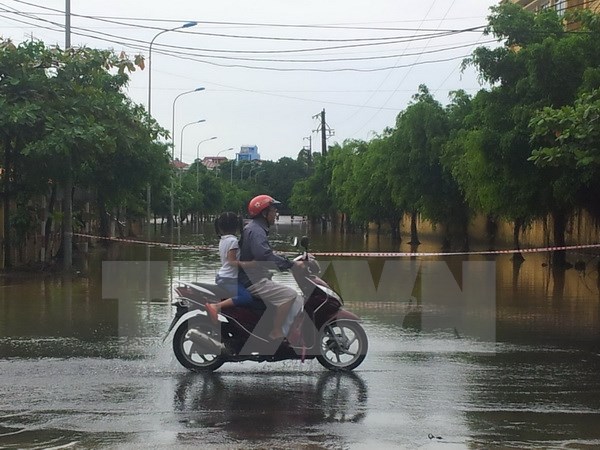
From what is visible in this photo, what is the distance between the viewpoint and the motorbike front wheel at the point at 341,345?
324 inches

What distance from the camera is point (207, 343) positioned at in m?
8.07

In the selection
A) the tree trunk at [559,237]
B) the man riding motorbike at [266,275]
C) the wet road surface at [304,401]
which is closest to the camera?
the wet road surface at [304,401]

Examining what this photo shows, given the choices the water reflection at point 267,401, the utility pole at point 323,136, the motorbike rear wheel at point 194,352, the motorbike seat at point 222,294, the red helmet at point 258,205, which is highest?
the utility pole at point 323,136

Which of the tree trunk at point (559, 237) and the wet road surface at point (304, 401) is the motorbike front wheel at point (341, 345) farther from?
the tree trunk at point (559, 237)

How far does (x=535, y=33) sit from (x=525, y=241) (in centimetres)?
2099

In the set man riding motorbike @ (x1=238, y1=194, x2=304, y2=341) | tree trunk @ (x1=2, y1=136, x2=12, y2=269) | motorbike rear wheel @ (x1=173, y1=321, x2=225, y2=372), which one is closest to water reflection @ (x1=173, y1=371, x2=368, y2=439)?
motorbike rear wheel @ (x1=173, y1=321, x2=225, y2=372)

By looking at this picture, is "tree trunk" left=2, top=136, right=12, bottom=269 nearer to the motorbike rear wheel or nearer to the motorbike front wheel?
the motorbike rear wheel

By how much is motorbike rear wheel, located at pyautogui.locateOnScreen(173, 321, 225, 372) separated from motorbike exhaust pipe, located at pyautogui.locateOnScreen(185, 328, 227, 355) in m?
0.04

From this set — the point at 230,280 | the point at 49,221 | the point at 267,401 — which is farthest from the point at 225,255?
the point at 49,221

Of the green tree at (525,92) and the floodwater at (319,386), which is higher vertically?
the green tree at (525,92)

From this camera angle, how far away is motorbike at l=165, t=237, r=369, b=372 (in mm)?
7992

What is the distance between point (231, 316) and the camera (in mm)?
7992

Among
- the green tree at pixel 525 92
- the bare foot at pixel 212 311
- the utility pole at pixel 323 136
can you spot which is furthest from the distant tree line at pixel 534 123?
the utility pole at pixel 323 136

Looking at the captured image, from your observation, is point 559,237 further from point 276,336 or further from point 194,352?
point 194,352
